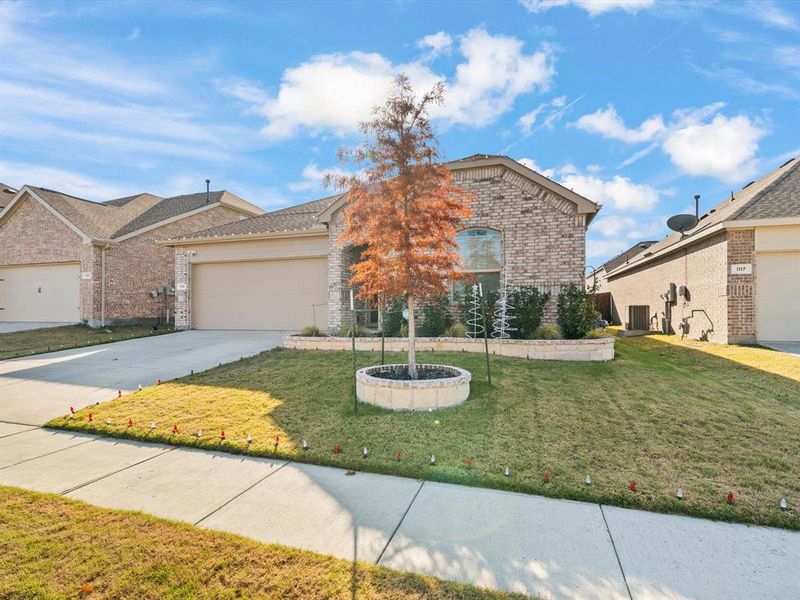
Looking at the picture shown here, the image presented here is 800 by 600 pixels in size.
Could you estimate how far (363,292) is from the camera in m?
6.06

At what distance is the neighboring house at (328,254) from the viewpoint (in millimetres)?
9875

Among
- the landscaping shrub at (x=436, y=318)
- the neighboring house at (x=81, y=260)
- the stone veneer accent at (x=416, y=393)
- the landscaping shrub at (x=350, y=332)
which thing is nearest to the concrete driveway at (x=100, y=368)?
the landscaping shrub at (x=350, y=332)

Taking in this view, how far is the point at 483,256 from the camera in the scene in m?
10.5

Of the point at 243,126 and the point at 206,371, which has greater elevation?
the point at 243,126

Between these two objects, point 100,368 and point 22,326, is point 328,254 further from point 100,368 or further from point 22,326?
point 22,326

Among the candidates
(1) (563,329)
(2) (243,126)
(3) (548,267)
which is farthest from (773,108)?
(2) (243,126)

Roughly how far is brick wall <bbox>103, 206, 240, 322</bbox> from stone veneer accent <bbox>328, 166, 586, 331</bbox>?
43.9 feet

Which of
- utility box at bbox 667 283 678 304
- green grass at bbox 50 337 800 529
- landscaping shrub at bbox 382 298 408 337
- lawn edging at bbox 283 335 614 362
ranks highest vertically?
utility box at bbox 667 283 678 304

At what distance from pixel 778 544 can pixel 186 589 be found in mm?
3802

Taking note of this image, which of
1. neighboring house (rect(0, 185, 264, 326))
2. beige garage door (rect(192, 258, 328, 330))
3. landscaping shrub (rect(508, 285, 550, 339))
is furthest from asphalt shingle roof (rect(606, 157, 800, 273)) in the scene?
neighboring house (rect(0, 185, 264, 326))

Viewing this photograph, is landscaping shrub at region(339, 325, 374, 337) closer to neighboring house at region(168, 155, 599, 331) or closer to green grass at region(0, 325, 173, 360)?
neighboring house at region(168, 155, 599, 331)

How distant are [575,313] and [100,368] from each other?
10.5 metres

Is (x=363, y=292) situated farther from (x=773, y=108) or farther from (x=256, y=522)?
(x=773, y=108)

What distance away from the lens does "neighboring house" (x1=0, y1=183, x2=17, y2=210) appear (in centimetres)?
2160
